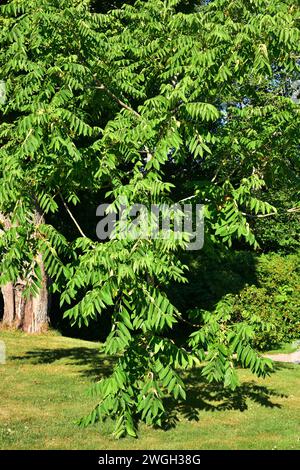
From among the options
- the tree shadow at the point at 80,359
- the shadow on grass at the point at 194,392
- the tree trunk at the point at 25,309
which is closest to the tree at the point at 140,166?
the shadow on grass at the point at 194,392

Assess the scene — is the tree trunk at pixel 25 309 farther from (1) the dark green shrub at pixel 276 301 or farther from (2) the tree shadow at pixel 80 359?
(1) the dark green shrub at pixel 276 301

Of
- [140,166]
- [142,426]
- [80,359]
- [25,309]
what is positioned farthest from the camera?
[25,309]

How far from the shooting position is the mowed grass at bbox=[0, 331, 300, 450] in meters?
6.84

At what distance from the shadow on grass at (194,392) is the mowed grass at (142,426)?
0.02 m

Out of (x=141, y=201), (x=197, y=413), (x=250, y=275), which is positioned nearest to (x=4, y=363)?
(x=197, y=413)

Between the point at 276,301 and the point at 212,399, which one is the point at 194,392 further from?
the point at 276,301

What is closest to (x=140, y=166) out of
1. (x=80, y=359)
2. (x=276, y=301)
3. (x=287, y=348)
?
(x=80, y=359)

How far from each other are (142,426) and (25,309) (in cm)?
953

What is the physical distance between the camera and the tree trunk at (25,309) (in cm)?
1608

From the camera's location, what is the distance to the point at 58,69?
22.9 feet

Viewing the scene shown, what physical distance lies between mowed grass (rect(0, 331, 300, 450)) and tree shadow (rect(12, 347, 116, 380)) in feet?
0.07

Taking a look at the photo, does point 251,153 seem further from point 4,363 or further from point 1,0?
point 1,0

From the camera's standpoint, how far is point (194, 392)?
957cm

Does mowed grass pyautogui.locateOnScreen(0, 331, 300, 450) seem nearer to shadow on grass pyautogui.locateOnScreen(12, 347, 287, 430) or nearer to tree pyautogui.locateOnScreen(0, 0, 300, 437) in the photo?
shadow on grass pyautogui.locateOnScreen(12, 347, 287, 430)
